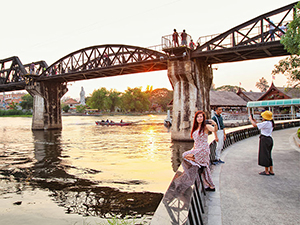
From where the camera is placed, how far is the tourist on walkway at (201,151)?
16.4 ft

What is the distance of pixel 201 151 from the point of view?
16.4ft

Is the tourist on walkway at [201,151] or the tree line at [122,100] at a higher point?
the tree line at [122,100]

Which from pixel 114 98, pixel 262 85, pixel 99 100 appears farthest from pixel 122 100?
pixel 262 85

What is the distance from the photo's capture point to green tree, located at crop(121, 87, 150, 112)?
4767 inches

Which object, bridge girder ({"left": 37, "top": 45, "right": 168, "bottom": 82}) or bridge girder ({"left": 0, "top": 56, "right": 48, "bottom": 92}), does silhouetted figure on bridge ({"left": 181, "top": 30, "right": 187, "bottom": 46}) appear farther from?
bridge girder ({"left": 0, "top": 56, "right": 48, "bottom": 92})

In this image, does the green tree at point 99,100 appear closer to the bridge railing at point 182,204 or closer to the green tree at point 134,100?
the green tree at point 134,100

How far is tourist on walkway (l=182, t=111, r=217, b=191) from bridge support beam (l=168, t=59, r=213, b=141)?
17200mm

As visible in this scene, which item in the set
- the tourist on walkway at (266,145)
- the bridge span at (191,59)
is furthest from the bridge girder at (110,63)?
the tourist on walkway at (266,145)

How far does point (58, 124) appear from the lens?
1665 inches

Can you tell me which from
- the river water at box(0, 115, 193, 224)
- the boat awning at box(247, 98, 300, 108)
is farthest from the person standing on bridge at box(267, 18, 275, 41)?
the boat awning at box(247, 98, 300, 108)

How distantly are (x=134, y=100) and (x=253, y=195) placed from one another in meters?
118

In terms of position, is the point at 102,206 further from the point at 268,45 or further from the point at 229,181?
the point at 268,45

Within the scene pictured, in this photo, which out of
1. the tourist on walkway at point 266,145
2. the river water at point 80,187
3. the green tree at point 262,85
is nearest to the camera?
the tourist on walkway at point 266,145

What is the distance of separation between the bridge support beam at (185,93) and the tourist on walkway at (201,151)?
17.2 meters
